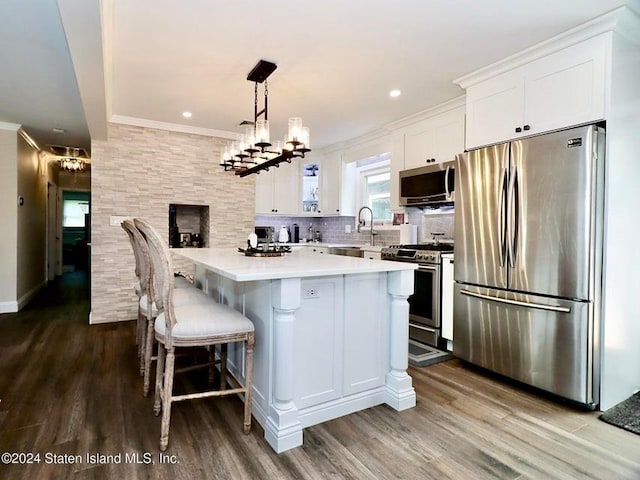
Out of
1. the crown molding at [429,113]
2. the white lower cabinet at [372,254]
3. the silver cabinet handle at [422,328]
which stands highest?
the crown molding at [429,113]

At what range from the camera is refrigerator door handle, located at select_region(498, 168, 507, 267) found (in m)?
2.69

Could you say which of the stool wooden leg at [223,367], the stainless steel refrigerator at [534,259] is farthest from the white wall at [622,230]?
the stool wooden leg at [223,367]

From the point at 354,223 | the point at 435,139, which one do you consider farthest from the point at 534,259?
the point at 354,223

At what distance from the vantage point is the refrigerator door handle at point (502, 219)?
2688mm

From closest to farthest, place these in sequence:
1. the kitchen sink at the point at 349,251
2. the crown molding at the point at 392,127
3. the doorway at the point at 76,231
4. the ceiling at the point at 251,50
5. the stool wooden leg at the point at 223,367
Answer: the ceiling at the point at 251,50
the stool wooden leg at the point at 223,367
the crown molding at the point at 392,127
the kitchen sink at the point at 349,251
the doorway at the point at 76,231

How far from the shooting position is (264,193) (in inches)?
225

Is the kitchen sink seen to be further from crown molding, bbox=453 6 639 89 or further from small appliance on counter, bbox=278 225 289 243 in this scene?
crown molding, bbox=453 6 639 89

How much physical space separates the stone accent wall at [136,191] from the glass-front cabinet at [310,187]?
139 centimetres

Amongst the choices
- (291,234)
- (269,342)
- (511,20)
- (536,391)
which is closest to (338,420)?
(269,342)

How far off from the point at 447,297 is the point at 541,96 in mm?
1805

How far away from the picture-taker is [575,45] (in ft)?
7.87

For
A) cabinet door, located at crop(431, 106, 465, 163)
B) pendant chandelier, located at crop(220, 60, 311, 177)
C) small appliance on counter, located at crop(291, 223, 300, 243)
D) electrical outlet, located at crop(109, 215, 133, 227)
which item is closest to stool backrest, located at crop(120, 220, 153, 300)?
pendant chandelier, located at crop(220, 60, 311, 177)

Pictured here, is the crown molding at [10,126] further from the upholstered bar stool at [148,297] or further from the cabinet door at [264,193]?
the upholstered bar stool at [148,297]

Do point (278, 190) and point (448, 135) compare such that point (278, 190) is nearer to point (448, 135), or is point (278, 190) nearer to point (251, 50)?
point (448, 135)
